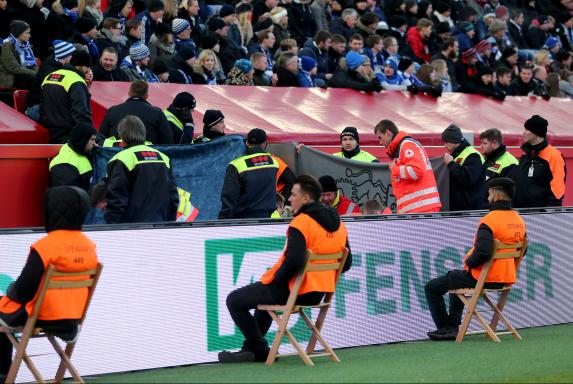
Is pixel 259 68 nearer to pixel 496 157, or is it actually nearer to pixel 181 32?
pixel 181 32

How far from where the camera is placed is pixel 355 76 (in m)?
19.4

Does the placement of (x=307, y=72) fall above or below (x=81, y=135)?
below

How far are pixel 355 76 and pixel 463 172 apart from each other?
510 cm

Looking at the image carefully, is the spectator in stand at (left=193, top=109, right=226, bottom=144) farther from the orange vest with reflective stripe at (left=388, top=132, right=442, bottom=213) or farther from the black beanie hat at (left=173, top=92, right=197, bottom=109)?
the orange vest with reflective stripe at (left=388, top=132, right=442, bottom=213)

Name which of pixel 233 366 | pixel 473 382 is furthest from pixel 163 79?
pixel 473 382

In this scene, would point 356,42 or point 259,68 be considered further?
point 356,42

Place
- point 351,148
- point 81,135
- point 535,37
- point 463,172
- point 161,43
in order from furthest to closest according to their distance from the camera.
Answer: point 535,37 < point 161,43 < point 351,148 < point 463,172 < point 81,135

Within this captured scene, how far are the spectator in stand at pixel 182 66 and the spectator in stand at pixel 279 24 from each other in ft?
12.7

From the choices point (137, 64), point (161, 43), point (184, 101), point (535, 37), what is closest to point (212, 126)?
point (184, 101)

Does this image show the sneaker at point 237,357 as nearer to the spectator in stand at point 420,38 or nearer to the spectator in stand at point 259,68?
the spectator in stand at point 259,68

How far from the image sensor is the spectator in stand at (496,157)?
1514 centimetres

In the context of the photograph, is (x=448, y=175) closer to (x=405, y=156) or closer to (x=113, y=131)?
(x=405, y=156)

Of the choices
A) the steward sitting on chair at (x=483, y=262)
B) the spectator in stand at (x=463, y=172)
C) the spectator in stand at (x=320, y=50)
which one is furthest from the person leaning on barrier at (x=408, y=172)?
the spectator in stand at (x=320, y=50)

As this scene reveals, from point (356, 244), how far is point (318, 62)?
8.93m
